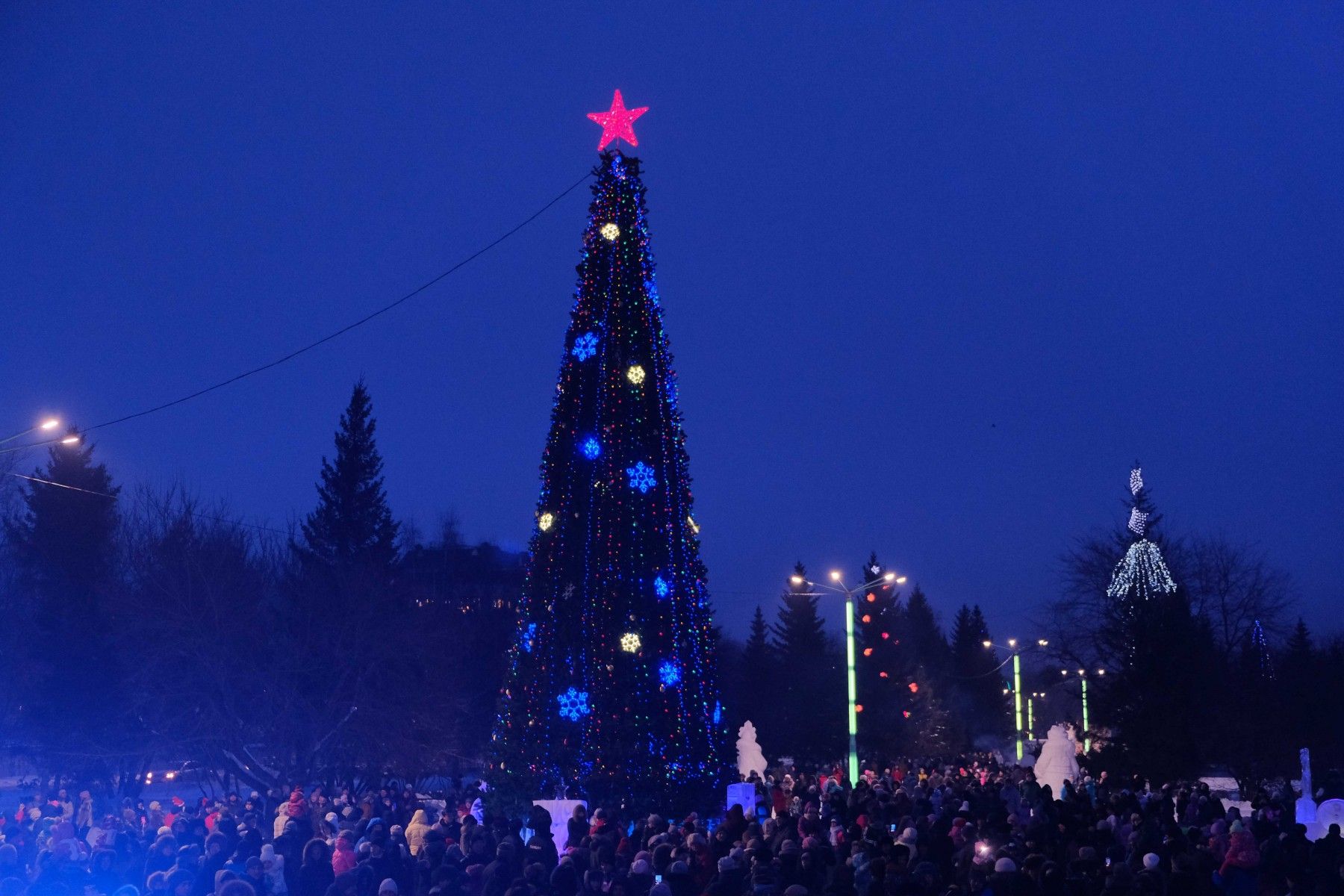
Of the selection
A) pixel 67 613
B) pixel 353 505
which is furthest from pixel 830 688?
pixel 67 613

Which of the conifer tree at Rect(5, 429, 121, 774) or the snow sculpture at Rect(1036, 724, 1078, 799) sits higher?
the conifer tree at Rect(5, 429, 121, 774)

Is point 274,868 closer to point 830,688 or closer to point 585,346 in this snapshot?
point 585,346

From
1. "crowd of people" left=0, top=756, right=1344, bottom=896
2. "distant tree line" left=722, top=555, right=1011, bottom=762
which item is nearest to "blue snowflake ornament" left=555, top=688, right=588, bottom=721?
"crowd of people" left=0, top=756, right=1344, bottom=896

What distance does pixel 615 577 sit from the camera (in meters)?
22.2

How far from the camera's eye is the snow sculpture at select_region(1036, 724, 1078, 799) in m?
29.6

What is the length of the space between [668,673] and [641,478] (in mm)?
3391

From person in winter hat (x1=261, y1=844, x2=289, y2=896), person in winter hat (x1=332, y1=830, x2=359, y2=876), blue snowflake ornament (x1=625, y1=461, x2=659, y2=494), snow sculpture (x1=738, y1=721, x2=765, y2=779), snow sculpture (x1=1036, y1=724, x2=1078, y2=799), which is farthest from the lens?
snow sculpture (x1=738, y1=721, x2=765, y2=779)

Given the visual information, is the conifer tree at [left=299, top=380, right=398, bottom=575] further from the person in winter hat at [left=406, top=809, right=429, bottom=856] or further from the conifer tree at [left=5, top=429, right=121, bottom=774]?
the person in winter hat at [left=406, top=809, right=429, bottom=856]

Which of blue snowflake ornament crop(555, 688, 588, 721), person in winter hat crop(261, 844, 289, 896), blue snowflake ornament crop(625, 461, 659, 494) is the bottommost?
person in winter hat crop(261, 844, 289, 896)

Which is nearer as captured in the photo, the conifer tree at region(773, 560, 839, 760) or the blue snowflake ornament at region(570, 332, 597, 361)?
the blue snowflake ornament at region(570, 332, 597, 361)

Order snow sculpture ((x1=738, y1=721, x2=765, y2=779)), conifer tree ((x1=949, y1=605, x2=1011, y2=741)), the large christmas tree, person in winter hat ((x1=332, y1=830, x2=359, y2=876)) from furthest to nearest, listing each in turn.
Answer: conifer tree ((x1=949, y1=605, x2=1011, y2=741)) < snow sculpture ((x1=738, y1=721, x2=765, y2=779)) < the large christmas tree < person in winter hat ((x1=332, y1=830, x2=359, y2=876))

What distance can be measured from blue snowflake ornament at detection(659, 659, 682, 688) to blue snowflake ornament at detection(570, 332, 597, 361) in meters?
5.54

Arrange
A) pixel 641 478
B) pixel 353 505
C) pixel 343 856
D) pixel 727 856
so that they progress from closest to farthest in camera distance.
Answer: pixel 727 856 → pixel 343 856 → pixel 641 478 → pixel 353 505

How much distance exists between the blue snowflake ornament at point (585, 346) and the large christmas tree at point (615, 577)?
2 centimetres
